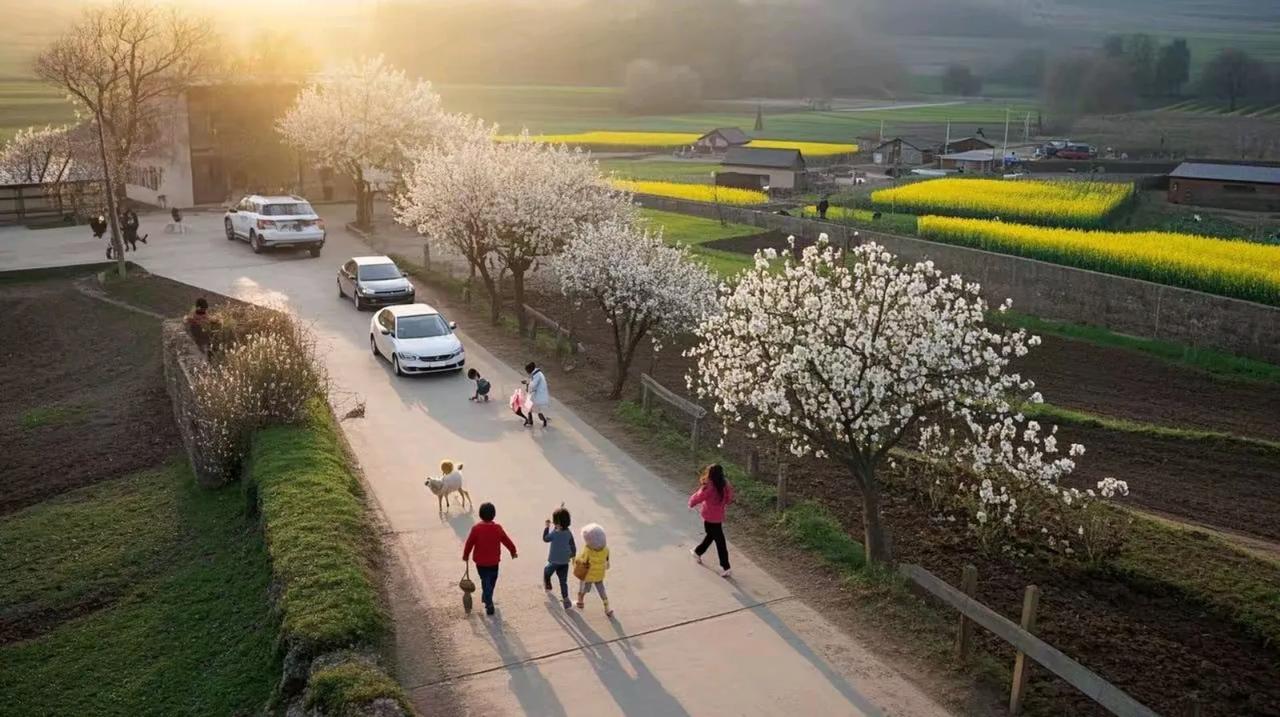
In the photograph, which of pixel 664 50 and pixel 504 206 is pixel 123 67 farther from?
pixel 664 50

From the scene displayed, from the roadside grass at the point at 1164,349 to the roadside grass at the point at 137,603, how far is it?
2433 cm

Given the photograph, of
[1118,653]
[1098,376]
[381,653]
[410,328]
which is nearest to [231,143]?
[410,328]

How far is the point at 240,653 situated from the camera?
1240 centimetres

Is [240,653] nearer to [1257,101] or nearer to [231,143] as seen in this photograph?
[231,143]

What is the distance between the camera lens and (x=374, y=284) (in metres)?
30.5

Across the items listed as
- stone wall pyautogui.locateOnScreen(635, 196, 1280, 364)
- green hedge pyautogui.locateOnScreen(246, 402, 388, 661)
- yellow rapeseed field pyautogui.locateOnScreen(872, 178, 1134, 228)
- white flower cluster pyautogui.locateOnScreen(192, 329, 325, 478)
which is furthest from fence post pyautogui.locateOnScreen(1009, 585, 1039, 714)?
yellow rapeseed field pyautogui.locateOnScreen(872, 178, 1134, 228)

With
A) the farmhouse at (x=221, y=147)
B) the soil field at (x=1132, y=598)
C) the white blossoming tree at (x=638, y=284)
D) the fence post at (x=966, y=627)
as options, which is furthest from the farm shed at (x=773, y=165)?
the fence post at (x=966, y=627)

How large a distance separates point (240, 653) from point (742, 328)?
299 inches

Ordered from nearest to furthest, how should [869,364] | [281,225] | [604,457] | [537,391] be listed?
[869,364], [604,457], [537,391], [281,225]

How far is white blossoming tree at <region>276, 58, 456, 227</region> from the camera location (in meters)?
46.4

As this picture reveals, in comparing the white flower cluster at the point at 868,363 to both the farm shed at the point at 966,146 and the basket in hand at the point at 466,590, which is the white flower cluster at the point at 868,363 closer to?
the basket in hand at the point at 466,590

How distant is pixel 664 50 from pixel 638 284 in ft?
546

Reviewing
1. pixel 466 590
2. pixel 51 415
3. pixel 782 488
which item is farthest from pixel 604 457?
pixel 51 415

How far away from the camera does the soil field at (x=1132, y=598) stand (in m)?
11.3
